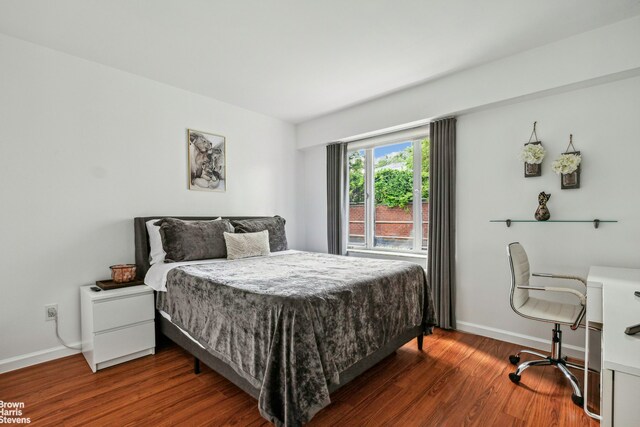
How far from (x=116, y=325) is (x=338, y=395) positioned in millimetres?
1879

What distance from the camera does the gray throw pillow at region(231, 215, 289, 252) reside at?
3.53 metres

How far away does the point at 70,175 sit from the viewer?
8.70ft

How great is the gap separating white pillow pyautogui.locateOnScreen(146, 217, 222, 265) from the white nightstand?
1.01 feet

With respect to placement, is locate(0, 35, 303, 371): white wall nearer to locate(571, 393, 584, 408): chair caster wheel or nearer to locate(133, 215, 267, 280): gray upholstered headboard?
locate(133, 215, 267, 280): gray upholstered headboard

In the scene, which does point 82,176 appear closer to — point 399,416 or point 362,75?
point 362,75

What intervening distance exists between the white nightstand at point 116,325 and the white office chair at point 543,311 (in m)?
2.98

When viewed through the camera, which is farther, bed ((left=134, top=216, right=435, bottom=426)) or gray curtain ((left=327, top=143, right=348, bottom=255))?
gray curtain ((left=327, top=143, right=348, bottom=255))

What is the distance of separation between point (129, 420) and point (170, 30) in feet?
8.96

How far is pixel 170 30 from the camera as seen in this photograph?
2314 millimetres

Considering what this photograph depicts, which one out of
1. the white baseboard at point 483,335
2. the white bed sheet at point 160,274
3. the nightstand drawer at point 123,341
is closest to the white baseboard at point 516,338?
the white baseboard at point 483,335

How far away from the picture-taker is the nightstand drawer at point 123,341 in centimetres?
234

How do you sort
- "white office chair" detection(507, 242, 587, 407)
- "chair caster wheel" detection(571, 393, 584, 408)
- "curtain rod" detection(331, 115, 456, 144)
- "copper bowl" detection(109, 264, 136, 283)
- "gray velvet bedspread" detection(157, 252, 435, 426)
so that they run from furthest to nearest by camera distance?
"curtain rod" detection(331, 115, 456, 144) → "copper bowl" detection(109, 264, 136, 283) → "white office chair" detection(507, 242, 587, 407) → "chair caster wheel" detection(571, 393, 584, 408) → "gray velvet bedspread" detection(157, 252, 435, 426)

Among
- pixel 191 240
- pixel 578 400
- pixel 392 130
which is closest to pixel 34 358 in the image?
pixel 191 240

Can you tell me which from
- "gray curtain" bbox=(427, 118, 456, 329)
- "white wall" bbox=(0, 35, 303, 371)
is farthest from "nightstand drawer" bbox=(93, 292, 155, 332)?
"gray curtain" bbox=(427, 118, 456, 329)
